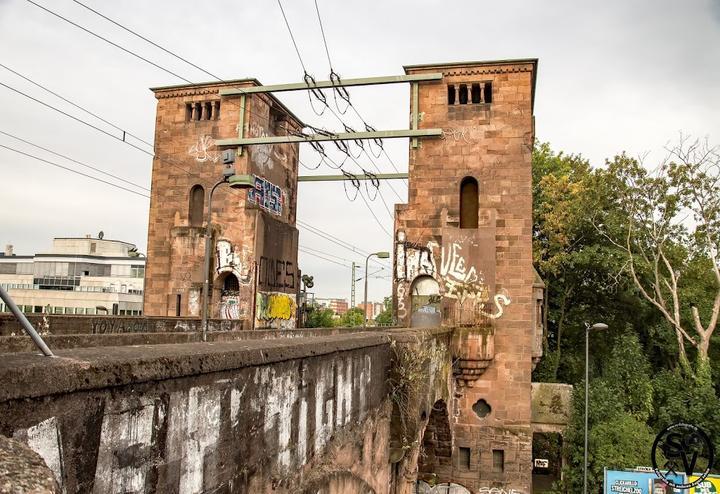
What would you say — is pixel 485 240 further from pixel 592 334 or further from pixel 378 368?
pixel 592 334

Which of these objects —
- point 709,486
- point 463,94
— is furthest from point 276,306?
point 709,486

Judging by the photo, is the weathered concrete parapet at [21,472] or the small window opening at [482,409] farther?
the small window opening at [482,409]

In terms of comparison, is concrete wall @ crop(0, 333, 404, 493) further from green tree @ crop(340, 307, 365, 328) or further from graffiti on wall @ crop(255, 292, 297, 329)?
green tree @ crop(340, 307, 365, 328)

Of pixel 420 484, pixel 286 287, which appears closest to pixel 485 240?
pixel 420 484

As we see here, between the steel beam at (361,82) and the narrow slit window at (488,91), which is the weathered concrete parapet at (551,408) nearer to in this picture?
the narrow slit window at (488,91)

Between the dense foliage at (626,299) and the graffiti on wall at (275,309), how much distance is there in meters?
11.0

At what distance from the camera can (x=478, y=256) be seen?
695 inches

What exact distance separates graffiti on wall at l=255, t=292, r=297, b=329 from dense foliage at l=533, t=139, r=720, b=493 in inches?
432

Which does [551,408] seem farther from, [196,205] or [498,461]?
[196,205]

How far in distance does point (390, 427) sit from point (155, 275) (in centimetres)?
1516

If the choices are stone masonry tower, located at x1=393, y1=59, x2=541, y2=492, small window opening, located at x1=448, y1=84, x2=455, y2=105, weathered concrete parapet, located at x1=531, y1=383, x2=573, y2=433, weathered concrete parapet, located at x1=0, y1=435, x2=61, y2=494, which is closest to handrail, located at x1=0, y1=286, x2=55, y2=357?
weathered concrete parapet, located at x1=0, y1=435, x2=61, y2=494

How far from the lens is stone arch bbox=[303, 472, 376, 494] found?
209 inches

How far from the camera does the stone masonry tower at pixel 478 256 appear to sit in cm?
1731

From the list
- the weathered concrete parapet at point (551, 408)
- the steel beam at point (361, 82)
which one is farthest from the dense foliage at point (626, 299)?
the steel beam at point (361, 82)
